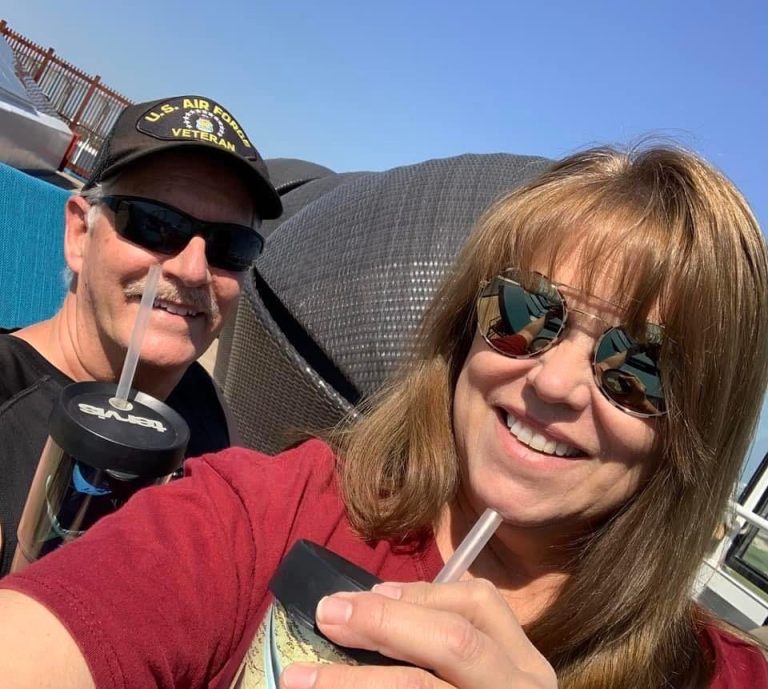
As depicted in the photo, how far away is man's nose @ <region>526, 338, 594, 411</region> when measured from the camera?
3.91 ft

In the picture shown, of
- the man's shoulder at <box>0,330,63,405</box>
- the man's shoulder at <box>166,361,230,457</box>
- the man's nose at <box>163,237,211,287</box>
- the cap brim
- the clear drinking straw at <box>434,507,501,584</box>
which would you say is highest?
the cap brim

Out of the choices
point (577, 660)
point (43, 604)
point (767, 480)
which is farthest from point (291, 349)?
point (767, 480)

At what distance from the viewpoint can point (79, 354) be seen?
183 cm

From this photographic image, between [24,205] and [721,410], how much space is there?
2.52 m

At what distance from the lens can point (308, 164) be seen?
171 inches

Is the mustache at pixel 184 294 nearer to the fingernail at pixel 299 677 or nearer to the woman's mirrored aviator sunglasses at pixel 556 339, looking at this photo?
the woman's mirrored aviator sunglasses at pixel 556 339

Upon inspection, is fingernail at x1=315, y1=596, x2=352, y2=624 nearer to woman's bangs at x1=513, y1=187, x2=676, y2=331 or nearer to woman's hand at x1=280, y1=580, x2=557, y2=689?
woman's hand at x1=280, y1=580, x2=557, y2=689

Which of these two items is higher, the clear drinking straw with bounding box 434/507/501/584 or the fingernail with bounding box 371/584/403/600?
the fingernail with bounding box 371/584/403/600

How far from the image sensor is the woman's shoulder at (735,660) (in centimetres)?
129

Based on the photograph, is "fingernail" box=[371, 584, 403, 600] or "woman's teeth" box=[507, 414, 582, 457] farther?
"woman's teeth" box=[507, 414, 582, 457]

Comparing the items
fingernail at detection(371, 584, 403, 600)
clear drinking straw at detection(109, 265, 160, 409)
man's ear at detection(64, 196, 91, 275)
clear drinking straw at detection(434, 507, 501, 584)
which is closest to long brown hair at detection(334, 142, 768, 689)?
clear drinking straw at detection(434, 507, 501, 584)

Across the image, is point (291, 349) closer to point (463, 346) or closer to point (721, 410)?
point (463, 346)

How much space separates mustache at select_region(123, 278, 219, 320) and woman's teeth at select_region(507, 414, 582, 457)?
3.27 feet

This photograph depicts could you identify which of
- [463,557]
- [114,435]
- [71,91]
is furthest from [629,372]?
[71,91]
